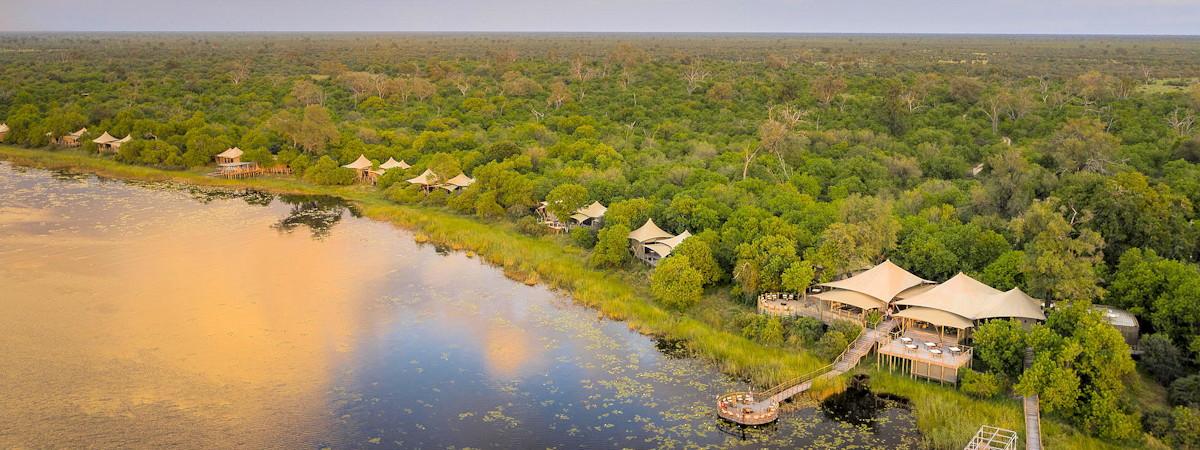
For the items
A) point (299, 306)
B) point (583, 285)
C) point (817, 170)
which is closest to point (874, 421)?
point (583, 285)

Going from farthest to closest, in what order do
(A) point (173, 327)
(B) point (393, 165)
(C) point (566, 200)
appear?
(B) point (393, 165) < (C) point (566, 200) < (A) point (173, 327)

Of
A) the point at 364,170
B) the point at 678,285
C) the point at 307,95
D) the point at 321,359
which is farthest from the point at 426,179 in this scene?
the point at 307,95

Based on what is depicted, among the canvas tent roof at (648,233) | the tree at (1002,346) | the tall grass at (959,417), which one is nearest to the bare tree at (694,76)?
the canvas tent roof at (648,233)

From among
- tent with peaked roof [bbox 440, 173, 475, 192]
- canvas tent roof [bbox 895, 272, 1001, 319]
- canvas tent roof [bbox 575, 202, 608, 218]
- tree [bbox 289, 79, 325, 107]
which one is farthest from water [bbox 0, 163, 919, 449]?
tree [bbox 289, 79, 325, 107]

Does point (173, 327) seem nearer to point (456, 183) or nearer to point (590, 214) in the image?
point (590, 214)

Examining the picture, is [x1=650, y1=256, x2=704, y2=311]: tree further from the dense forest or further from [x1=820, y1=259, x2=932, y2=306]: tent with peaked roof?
[x1=820, y1=259, x2=932, y2=306]: tent with peaked roof
